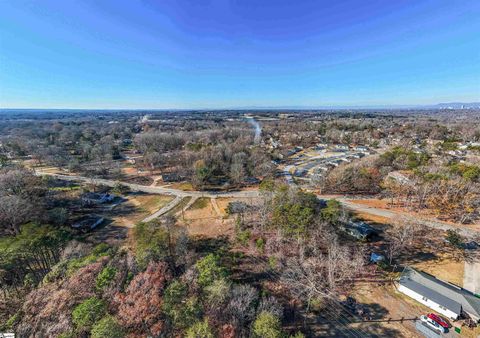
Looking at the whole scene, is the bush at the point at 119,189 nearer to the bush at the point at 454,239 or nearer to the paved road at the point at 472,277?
the paved road at the point at 472,277

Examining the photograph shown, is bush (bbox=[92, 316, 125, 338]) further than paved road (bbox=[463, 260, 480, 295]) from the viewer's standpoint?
No

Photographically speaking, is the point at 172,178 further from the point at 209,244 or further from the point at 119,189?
the point at 209,244

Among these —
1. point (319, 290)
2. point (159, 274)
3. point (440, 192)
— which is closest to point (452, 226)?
point (440, 192)

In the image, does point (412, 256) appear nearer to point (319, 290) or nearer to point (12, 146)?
point (319, 290)

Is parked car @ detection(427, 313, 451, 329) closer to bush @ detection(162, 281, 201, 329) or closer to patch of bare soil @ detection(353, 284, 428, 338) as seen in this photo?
patch of bare soil @ detection(353, 284, 428, 338)

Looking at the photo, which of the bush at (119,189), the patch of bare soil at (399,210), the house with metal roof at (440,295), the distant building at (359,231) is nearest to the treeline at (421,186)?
the patch of bare soil at (399,210)

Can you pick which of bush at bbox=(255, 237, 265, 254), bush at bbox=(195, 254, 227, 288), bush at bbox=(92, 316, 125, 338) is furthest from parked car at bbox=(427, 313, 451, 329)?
bush at bbox=(92, 316, 125, 338)

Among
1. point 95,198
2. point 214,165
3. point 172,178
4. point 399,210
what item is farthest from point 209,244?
point 399,210
